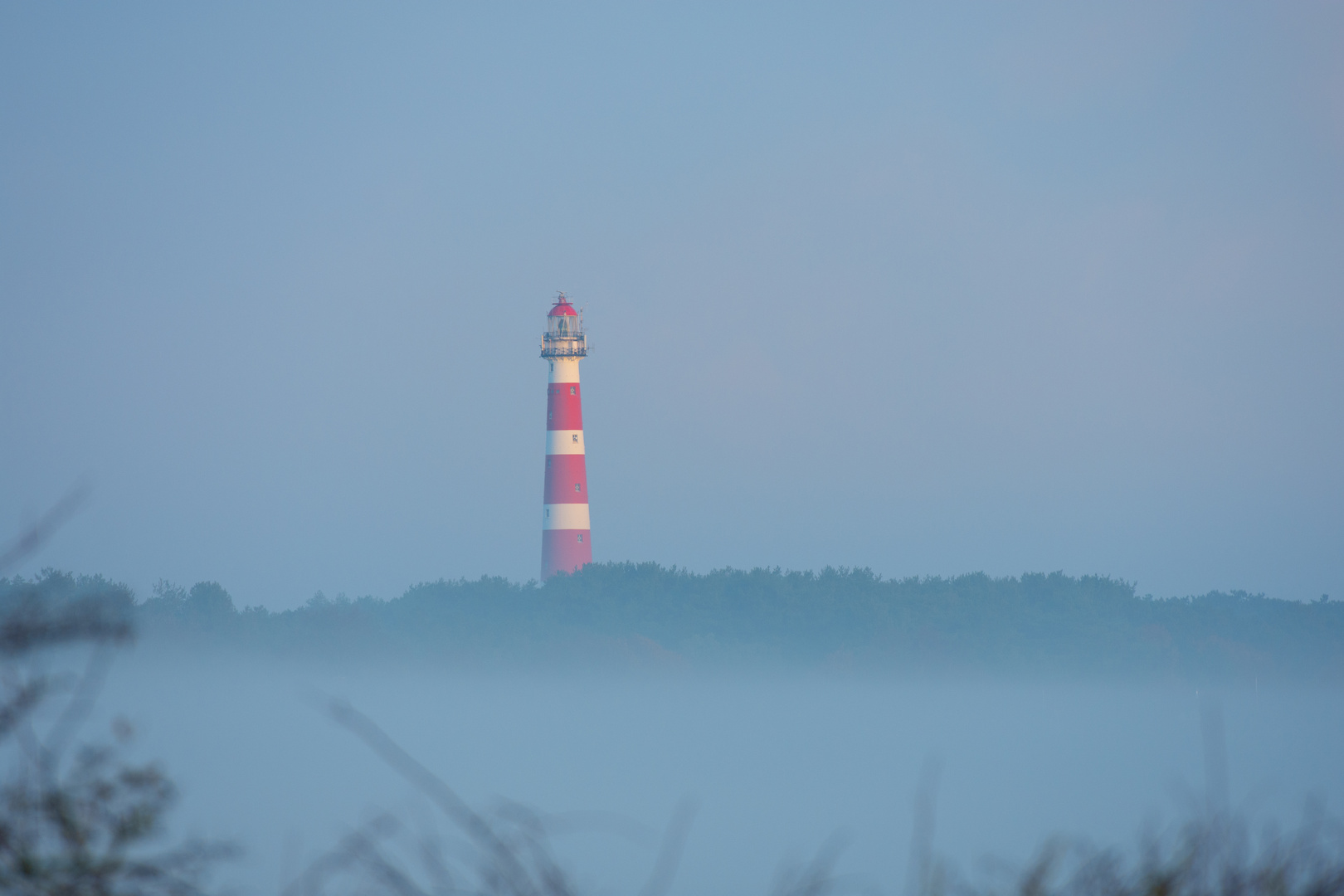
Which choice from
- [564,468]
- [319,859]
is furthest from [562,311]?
[319,859]

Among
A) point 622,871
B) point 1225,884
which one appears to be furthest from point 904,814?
point 1225,884

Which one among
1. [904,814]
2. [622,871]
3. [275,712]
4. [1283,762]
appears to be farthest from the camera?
[275,712]

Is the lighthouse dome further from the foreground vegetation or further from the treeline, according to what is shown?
the foreground vegetation

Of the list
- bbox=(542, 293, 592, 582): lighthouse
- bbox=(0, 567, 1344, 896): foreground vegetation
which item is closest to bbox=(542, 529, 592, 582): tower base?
bbox=(542, 293, 592, 582): lighthouse

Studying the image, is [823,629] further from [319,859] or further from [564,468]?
[319,859]

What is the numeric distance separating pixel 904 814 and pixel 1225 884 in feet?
77.2

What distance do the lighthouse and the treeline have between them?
1220cm

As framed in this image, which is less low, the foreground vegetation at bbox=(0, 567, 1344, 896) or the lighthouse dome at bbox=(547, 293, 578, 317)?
the lighthouse dome at bbox=(547, 293, 578, 317)

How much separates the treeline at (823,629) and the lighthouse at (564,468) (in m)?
12.2

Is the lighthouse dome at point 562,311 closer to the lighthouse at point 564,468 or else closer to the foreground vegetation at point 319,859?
the lighthouse at point 564,468

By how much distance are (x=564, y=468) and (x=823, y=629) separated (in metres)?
20.0

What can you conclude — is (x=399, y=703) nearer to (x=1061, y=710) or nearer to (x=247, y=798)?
(x=1061, y=710)

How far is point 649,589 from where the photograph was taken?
5272 cm

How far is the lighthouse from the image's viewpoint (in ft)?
126
